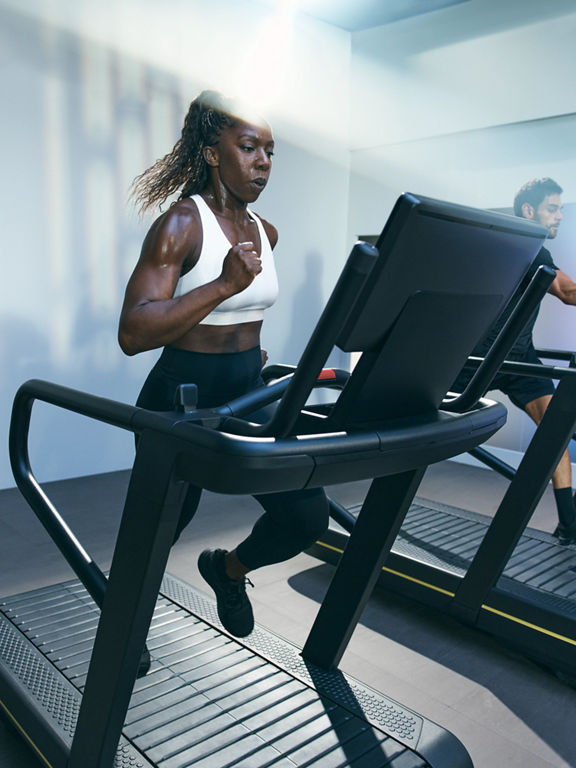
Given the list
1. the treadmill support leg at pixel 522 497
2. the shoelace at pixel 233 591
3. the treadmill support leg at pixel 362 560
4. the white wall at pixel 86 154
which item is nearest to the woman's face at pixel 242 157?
the treadmill support leg at pixel 362 560

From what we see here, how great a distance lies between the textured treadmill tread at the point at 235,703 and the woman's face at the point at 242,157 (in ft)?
4.38

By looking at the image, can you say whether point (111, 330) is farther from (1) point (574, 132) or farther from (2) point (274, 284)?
(1) point (574, 132)

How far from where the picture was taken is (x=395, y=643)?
8.29 ft

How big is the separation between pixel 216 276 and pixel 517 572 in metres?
1.69

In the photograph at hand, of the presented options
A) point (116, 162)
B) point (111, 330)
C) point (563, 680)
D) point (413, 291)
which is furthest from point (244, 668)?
point (116, 162)

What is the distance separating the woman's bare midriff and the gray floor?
113 cm

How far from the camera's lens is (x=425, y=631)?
8.61 ft

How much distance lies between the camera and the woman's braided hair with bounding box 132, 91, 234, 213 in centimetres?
201

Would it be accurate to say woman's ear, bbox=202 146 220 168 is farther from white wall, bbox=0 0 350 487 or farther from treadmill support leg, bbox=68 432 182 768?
white wall, bbox=0 0 350 487

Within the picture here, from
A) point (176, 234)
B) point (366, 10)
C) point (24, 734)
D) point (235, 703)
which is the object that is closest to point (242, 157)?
point (176, 234)

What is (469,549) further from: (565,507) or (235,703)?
(235,703)

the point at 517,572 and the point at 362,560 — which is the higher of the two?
the point at 362,560

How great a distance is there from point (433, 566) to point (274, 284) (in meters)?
1.31

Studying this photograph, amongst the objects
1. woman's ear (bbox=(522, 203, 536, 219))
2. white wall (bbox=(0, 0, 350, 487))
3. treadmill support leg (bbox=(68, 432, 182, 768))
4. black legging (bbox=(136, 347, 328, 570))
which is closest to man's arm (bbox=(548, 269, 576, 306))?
woman's ear (bbox=(522, 203, 536, 219))
